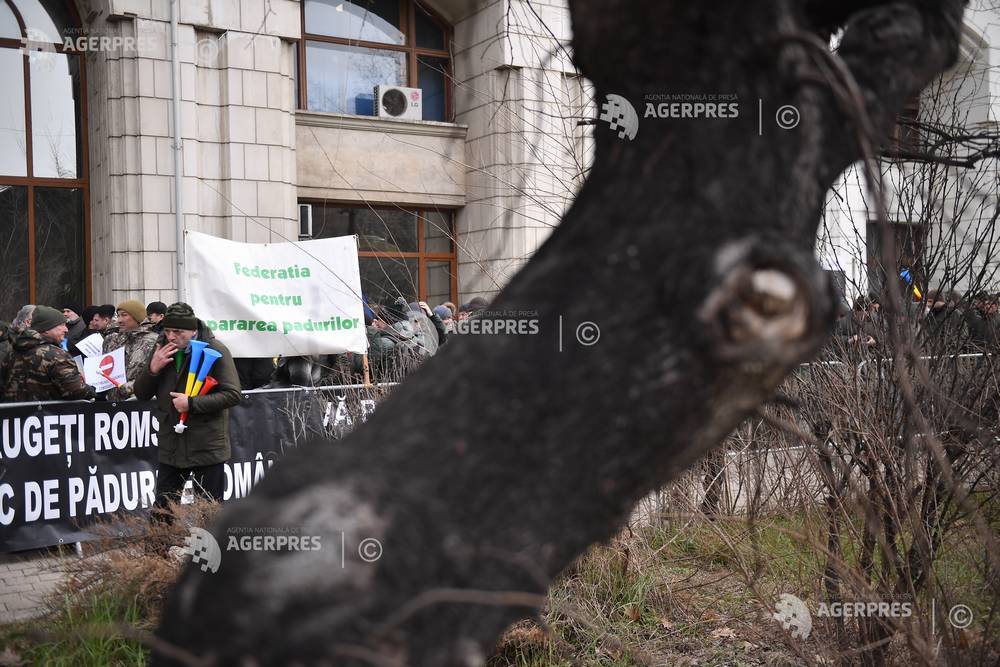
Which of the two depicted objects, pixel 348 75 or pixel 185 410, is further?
pixel 348 75

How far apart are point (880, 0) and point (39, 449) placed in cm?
777

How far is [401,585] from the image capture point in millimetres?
1650

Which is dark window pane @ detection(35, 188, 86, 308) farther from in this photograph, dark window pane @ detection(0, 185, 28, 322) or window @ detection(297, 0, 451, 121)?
window @ detection(297, 0, 451, 121)

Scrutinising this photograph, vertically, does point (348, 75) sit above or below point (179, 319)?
above

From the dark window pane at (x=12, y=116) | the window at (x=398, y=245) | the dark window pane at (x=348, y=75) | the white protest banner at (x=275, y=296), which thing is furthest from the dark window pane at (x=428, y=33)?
the white protest banner at (x=275, y=296)

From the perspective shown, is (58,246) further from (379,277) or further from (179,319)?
(179,319)

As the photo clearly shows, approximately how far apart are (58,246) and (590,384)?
587 inches

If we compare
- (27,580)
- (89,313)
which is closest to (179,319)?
(27,580)

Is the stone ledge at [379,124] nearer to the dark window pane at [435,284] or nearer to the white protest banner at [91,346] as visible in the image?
the dark window pane at [435,284]

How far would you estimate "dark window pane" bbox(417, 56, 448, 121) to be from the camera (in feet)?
57.8

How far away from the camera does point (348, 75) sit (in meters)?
16.8

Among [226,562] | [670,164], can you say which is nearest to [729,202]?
[670,164]

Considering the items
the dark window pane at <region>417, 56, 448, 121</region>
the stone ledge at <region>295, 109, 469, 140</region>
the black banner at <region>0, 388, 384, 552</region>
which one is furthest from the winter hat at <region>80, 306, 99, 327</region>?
the dark window pane at <region>417, 56, 448, 121</region>

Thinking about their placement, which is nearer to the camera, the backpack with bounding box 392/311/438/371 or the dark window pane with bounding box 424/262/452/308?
the backpack with bounding box 392/311/438/371
